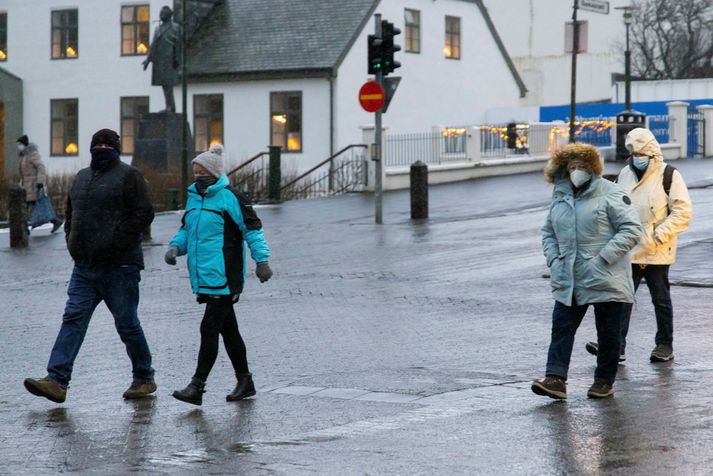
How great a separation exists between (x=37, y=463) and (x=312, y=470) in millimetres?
1392

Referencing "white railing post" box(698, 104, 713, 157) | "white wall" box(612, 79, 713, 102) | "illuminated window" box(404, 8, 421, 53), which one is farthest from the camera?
"white wall" box(612, 79, 713, 102)

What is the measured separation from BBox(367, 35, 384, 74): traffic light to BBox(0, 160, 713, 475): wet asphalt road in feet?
22.2

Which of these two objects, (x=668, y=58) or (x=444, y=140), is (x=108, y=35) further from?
(x=668, y=58)

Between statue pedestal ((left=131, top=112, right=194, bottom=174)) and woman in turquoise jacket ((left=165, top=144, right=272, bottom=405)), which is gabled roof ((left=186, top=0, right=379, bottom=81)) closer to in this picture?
statue pedestal ((left=131, top=112, right=194, bottom=174))

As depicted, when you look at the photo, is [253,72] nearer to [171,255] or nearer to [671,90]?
[671,90]

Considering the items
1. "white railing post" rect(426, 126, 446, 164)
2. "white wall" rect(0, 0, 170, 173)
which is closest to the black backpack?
"white railing post" rect(426, 126, 446, 164)

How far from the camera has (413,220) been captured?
24.9 meters

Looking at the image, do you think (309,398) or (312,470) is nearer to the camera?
(312,470)

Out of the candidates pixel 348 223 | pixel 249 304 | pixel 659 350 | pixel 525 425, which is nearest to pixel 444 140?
pixel 348 223

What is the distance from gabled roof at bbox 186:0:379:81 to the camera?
41.4 metres

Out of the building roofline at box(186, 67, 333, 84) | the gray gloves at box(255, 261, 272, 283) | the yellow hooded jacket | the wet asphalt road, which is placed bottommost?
the wet asphalt road

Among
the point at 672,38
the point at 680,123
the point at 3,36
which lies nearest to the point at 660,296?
the point at 680,123

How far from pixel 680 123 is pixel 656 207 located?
1213 inches

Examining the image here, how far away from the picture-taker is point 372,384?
9234 millimetres
